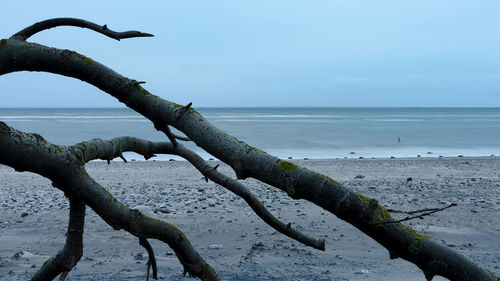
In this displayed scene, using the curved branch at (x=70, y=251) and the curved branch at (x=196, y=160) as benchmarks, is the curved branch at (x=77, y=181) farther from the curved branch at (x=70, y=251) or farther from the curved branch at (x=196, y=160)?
the curved branch at (x=70, y=251)

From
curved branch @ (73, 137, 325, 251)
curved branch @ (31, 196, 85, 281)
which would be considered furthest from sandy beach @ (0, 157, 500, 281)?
curved branch @ (73, 137, 325, 251)

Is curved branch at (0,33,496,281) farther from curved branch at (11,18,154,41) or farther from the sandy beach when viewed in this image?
the sandy beach

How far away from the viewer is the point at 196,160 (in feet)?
9.82

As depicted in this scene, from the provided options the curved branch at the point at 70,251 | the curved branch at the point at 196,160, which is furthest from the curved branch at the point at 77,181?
the curved branch at the point at 70,251

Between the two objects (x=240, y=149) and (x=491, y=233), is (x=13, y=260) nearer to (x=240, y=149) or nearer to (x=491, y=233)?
(x=240, y=149)

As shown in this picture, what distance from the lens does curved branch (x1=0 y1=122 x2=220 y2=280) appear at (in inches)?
80.1

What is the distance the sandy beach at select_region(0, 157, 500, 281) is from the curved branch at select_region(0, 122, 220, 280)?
12.1ft

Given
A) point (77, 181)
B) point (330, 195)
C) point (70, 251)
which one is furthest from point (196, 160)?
point (330, 195)

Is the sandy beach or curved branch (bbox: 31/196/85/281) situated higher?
curved branch (bbox: 31/196/85/281)

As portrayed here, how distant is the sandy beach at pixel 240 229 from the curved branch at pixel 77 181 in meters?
3.67

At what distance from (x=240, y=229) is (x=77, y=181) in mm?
6646

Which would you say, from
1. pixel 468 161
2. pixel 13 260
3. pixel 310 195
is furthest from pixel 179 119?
pixel 468 161

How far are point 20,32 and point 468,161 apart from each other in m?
22.4

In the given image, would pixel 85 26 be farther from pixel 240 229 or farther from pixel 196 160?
pixel 240 229
